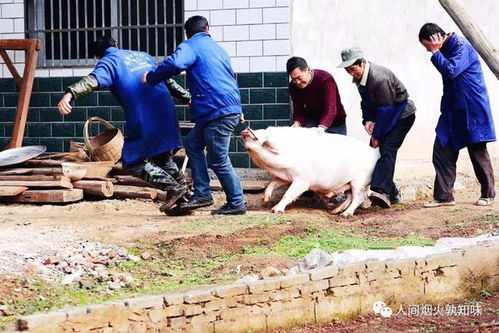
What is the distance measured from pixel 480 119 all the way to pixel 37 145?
550 cm

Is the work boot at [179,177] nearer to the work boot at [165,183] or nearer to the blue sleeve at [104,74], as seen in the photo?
the work boot at [165,183]

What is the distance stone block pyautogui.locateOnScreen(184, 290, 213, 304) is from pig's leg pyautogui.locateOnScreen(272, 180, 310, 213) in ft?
16.2

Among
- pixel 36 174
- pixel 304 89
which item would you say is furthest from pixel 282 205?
pixel 36 174

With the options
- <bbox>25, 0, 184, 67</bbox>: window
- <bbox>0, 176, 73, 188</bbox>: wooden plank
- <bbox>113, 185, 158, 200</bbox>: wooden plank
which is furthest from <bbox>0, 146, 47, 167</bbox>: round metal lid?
<bbox>25, 0, 184, 67</bbox>: window

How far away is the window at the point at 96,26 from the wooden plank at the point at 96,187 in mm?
1994

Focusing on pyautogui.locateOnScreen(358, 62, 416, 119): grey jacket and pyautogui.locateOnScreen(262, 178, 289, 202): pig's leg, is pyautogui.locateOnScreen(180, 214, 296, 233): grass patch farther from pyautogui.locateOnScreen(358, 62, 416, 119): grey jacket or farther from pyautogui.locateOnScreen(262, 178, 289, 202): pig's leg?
pyautogui.locateOnScreen(358, 62, 416, 119): grey jacket

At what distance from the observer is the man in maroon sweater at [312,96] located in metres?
11.6

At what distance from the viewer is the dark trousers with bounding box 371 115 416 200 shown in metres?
11.7

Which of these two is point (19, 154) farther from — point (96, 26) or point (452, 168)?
point (452, 168)

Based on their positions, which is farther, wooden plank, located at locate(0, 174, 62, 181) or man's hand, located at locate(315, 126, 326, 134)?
wooden plank, located at locate(0, 174, 62, 181)

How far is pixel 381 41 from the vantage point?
13250 mm

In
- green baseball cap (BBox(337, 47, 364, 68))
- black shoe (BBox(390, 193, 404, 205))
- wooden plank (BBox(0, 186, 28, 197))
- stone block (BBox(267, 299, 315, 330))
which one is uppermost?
green baseball cap (BBox(337, 47, 364, 68))

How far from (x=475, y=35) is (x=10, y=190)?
17.6 ft

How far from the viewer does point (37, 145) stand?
45.9 feet
